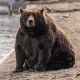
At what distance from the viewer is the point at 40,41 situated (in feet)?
31.1

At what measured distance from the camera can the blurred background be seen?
18.0 m

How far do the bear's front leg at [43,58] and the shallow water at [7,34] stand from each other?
4580 mm

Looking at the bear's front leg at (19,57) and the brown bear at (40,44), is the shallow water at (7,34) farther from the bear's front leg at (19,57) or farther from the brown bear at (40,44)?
the brown bear at (40,44)

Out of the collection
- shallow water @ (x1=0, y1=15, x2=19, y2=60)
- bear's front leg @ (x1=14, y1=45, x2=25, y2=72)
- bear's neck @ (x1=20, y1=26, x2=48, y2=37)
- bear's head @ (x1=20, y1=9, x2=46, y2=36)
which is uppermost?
bear's head @ (x1=20, y1=9, x2=46, y2=36)

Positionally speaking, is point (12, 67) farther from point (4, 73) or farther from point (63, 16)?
point (63, 16)

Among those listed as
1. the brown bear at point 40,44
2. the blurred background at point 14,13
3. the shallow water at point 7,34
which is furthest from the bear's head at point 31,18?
the blurred background at point 14,13

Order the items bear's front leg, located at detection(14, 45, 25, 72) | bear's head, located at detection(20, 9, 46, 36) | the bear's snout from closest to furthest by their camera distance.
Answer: the bear's snout → bear's head, located at detection(20, 9, 46, 36) → bear's front leg, located at detection(14, 45, 25, 72)

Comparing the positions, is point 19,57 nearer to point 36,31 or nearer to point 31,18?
point 36,31

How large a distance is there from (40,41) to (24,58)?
0.50 metres

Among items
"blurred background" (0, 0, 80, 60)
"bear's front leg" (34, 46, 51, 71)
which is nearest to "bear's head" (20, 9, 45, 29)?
"bear's front leg" (34, 46, 51, 71)

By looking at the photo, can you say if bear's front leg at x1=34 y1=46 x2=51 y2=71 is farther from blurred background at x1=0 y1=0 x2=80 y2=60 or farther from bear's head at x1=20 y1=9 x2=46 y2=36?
blurred background at x1=0 y1=0 x2=80 y2=60

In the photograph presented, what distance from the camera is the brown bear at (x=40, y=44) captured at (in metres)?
9.41

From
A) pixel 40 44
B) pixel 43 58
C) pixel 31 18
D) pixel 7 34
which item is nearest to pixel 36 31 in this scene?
pixel 40 44

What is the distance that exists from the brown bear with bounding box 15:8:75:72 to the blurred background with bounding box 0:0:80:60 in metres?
4.61
